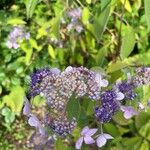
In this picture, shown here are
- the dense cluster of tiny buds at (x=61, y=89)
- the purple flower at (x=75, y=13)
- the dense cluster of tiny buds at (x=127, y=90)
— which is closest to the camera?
the dense cluster of tiny buds at (x=61, y=89)

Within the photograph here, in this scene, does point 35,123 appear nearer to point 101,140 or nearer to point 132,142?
point 101,140

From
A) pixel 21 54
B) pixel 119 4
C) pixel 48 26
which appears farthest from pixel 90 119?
pixel 21 54

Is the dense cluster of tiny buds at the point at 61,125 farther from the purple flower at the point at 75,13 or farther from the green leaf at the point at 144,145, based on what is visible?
the purple flower at the point at 75,13

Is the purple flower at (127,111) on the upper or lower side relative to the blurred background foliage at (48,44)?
upper

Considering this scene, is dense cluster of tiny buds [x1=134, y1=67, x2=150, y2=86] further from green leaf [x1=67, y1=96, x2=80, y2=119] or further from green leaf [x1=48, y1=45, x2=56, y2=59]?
green leaf [x1=48, y1=45, x2=56, y2=59]

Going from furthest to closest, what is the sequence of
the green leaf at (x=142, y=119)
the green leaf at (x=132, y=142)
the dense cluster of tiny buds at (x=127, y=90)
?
the green leaf at (x=132, y=142), the green leaf at (x=142, y=119), the dense cluster of tiny buds at (x=127, y=90)

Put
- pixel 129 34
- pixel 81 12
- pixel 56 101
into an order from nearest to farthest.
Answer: pixel 56 101
pixel 129 34
pixel 81 12

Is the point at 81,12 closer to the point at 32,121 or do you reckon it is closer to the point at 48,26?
the point at 48,26

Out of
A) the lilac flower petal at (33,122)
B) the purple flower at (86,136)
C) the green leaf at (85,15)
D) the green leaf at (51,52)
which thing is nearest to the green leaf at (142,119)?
the purple flower at (86,136)
